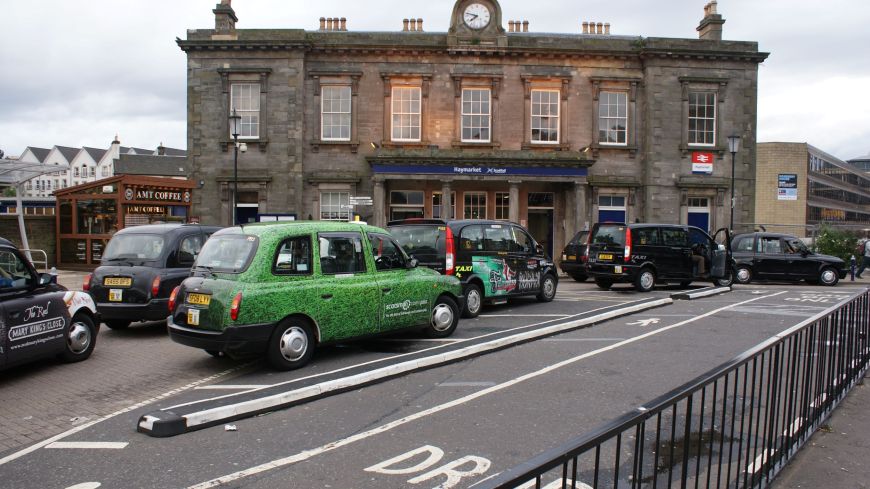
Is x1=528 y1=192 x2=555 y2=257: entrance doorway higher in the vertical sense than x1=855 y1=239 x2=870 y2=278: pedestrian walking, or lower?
higher

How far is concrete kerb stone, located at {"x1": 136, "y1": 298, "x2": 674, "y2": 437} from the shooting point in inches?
214

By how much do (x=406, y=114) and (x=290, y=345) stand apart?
68.5 feet

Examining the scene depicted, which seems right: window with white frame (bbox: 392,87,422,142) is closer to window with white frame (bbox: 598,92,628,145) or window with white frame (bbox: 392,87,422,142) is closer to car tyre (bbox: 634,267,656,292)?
window with white frame (bbox: 598,92,628,145)

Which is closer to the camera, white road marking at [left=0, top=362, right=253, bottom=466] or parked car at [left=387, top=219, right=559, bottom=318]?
white road marking at [left=0, top=362, right=253, bottom=466]

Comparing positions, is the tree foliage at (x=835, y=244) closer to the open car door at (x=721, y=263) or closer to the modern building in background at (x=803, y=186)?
the open car door at (x=721, y=263)

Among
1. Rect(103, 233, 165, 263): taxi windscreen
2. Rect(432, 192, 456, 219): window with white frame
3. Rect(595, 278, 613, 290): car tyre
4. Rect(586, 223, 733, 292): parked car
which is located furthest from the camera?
Rect(432, 192, 456, 219): window with white frame

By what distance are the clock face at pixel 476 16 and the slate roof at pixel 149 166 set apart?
175 feet

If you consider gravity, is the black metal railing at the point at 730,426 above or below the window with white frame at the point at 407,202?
below

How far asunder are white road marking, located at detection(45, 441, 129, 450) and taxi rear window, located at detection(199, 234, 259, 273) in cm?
270

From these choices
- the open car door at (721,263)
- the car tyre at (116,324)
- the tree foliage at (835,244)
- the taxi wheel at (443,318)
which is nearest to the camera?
the taxi wheel at (443,318)

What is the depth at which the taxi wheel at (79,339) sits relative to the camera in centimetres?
829

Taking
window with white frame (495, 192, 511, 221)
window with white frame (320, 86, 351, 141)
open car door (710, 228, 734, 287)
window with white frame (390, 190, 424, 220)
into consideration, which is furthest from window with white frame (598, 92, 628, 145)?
window with white frame (320, 86, 351, 141)

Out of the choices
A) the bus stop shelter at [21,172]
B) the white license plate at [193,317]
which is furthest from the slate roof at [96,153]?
the white license plate at [193,317]

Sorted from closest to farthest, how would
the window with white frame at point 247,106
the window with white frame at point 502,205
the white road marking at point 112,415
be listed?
1. the white road marking at point 112,415
2. the window with white frame at point 247,106
3. the window with white frame at point 502,205
